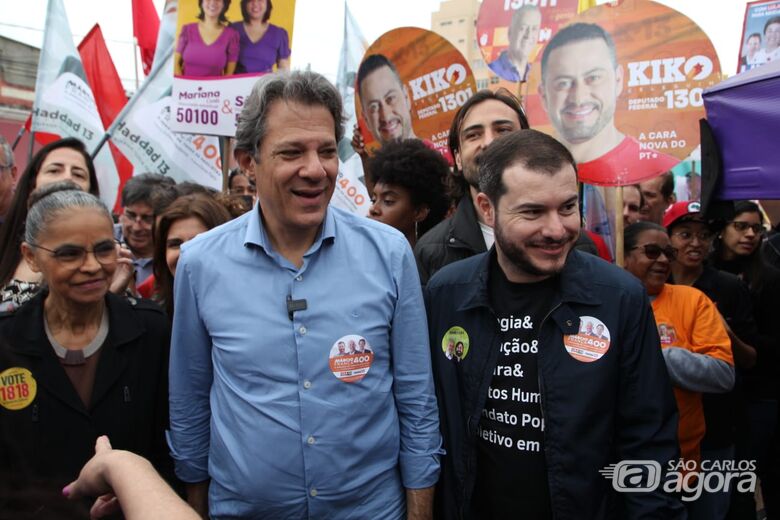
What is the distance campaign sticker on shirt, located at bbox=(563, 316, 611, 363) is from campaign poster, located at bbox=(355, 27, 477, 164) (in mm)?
3176

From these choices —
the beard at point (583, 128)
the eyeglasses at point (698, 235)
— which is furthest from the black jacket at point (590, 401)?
the beard at point (583, 128)

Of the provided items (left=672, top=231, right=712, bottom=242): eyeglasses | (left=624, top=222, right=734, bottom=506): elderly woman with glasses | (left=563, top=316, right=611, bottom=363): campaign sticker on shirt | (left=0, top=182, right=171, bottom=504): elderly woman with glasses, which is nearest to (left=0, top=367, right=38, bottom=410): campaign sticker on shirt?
(left=0, top=182, right=171, bottom=504): elderly woman with glasses

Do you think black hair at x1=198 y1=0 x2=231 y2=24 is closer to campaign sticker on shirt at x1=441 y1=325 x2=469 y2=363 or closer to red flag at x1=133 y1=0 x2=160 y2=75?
red flag at x1=133 y1=0 x2=160 y2=75

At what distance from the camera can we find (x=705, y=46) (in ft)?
12.0

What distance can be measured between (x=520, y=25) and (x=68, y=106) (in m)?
4.43

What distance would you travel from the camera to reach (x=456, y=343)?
2080 mm

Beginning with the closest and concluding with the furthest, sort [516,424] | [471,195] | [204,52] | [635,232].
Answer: [516,424], [471,195], [635,232], [204,52]

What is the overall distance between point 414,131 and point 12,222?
9.77 feet

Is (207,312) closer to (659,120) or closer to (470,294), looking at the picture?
(470,294)

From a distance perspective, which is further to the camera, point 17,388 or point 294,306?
point 17,388

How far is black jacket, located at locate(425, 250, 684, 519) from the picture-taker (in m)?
1.83

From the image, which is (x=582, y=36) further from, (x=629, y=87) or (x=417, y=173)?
(x=417, y=173)

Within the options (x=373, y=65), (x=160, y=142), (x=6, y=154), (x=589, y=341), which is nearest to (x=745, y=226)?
(x=373, y=65)

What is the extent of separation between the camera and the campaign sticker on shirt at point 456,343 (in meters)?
2.06
